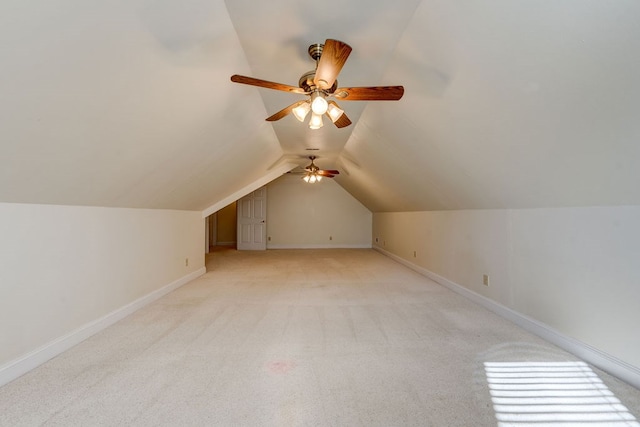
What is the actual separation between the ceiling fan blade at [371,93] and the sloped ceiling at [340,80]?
13.0 inches

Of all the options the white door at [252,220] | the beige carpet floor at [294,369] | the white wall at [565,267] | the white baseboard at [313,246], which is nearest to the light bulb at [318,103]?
the beige carpet floor at [294,369]

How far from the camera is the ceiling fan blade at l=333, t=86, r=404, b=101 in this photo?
6.38 ft

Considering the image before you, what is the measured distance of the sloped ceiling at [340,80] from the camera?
4.33ft

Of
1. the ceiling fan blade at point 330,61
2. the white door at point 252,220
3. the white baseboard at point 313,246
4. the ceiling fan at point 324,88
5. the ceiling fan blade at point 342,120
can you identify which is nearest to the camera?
the ceiling fan blade at point 330,61

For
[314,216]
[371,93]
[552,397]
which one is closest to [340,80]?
[371,93]

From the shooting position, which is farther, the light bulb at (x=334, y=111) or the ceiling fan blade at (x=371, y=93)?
the light bulb at (x=334, y=111)

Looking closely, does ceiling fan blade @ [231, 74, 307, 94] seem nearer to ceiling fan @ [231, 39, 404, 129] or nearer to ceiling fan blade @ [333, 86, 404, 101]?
ceiling fan @ [231, 39, 404, 129]

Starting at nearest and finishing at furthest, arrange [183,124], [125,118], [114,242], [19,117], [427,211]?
1. [19,117]
2. [125,118]
3. [183,124]
4. [114,242]
5. [427,211]

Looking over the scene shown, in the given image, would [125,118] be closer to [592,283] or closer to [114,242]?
[114,242]

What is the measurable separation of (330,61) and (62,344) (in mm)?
2824

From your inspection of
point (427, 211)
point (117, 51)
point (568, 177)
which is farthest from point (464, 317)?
point (117, 51)

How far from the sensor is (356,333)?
2.66 m

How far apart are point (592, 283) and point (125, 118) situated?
3.42 metres

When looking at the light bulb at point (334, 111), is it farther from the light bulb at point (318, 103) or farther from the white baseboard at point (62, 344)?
the white baseboard at point (62, 344)
